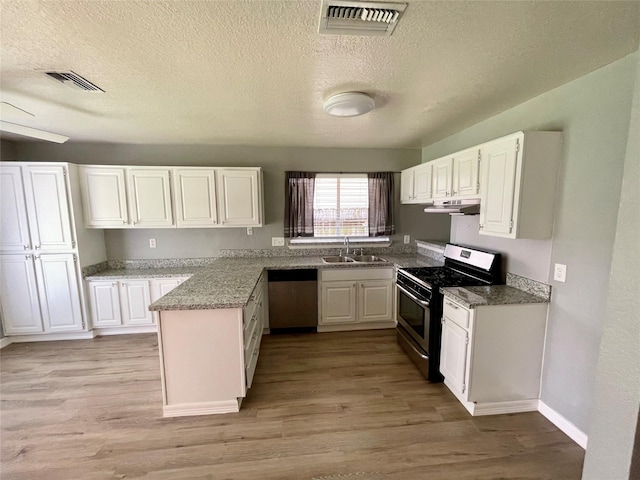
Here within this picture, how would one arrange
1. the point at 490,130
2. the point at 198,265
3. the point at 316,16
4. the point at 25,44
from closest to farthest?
the point at 316,16, the point at 25,44, the point at 490,130, the point at 198,265

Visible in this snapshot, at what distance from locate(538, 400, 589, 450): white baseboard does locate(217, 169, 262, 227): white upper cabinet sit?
10.7 ft

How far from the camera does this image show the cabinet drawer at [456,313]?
6.61 ft

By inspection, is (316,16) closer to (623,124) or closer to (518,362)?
(623,124)

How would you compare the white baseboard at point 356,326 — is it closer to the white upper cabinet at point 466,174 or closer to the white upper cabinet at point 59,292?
the white upper cabinet at point 466,174

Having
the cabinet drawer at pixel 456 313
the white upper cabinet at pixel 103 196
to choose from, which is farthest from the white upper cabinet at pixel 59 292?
the cabinet drawer at pixel 456 313

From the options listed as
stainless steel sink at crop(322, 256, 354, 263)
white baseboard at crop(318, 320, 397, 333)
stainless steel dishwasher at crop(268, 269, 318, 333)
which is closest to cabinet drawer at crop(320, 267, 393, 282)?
stainless steel dishwasher at crop(268, 269, 318, 333)

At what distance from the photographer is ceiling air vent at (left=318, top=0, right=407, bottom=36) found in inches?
42.8

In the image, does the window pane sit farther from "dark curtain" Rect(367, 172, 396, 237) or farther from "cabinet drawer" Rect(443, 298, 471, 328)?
"cabinet drawer" Rect(443, 298, 471, 328)

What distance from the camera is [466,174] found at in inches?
95.6

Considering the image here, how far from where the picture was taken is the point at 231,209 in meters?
3.39

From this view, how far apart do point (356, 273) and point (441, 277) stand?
1.07 m

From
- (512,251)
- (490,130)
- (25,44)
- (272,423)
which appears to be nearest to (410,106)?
(490,130)

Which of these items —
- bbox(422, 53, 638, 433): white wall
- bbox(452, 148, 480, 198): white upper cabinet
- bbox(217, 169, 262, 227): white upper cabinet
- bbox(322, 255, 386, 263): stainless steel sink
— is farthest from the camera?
bbox(322, 255, 386, 263): stainless steel sink

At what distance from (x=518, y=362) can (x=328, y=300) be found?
6.45 feet
